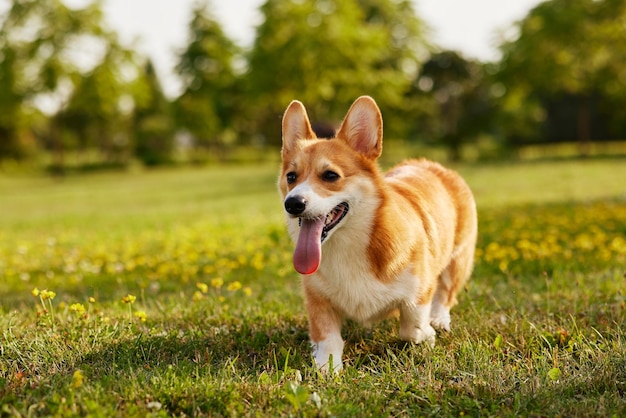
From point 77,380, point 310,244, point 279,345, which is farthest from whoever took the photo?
point 279,345

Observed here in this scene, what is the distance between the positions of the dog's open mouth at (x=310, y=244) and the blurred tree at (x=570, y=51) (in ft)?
95.1

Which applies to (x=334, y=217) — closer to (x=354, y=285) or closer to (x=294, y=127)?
(x=354, y=285)

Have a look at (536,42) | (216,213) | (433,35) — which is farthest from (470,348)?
Result: (433,35)

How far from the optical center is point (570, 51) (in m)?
29.8

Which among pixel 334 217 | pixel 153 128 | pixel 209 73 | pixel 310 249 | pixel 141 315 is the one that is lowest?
pixel 153 128

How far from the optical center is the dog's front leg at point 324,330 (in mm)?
3352

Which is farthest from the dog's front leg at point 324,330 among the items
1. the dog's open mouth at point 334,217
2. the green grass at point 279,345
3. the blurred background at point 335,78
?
the blurred background at point 335,78

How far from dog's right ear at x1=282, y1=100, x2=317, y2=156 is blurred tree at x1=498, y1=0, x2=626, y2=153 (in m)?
28.4

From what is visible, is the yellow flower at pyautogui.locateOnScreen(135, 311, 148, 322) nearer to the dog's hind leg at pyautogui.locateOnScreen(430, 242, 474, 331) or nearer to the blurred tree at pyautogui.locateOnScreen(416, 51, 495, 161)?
the dog's hind leg at pyautogui.locateOnScreen(430, 242, 474, 331)

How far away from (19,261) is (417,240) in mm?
5691

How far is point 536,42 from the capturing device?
2964 cm

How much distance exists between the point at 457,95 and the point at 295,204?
1485 inches

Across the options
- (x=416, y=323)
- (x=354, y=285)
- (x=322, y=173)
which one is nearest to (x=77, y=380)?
(x=354, y=285)

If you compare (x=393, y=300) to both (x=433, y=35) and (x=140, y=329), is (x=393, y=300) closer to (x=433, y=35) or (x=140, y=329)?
(x=140, y=329)
